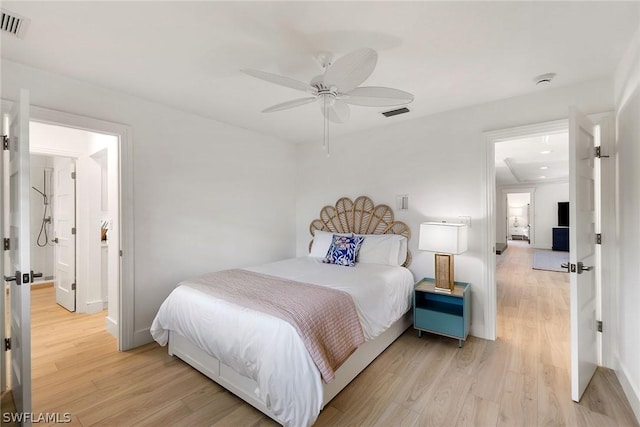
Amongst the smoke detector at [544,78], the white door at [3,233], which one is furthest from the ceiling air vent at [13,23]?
the smoke detector at [544,78]

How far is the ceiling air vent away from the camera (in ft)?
5.31

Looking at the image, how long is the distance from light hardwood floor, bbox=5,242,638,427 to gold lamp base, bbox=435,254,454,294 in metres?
0.56

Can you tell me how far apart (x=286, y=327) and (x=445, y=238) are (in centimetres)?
188

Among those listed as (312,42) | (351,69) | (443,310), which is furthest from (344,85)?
(443,310)

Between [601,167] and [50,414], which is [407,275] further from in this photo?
[50,414]

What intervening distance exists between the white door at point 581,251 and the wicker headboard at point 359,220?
5.36 feet

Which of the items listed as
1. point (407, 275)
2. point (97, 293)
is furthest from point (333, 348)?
point (97, 293)

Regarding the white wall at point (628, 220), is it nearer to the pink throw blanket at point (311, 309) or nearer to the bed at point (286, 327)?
the bed at point (286, 327)

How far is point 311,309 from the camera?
1.88m

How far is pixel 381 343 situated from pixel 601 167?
243 cm

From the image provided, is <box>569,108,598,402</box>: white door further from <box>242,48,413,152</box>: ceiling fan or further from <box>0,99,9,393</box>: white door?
<box>0,99,9,393</box>: white door

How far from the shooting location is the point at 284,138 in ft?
14.4

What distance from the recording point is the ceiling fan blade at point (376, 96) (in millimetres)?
1912

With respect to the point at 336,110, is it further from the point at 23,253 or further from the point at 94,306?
the point at 94,306
